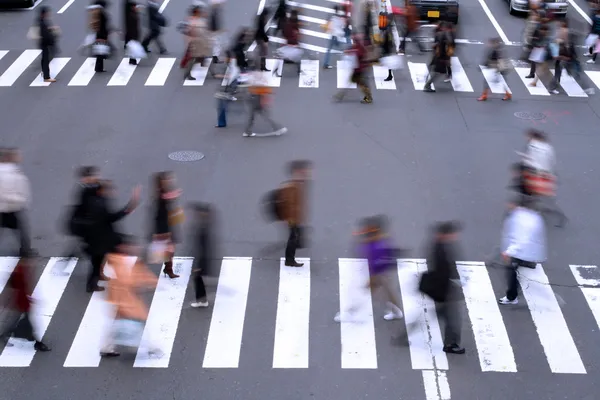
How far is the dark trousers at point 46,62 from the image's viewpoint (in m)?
20.5

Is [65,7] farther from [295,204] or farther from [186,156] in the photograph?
[295,204]

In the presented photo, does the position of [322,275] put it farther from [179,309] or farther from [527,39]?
[527,39]

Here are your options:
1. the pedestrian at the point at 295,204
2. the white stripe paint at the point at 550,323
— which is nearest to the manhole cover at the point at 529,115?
the white stripe paint at the point at 550,323

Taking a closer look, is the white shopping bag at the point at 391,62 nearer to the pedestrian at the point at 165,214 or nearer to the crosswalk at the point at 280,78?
the crosswalk at the point at 280,78

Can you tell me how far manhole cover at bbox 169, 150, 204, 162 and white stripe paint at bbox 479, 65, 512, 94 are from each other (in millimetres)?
7882

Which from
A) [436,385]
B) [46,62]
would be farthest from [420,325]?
[46,62]

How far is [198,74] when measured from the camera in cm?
2166

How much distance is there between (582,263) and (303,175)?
4.53 m

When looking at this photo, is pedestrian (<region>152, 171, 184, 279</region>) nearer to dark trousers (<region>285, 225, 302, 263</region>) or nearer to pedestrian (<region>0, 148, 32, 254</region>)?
dark trousers (<region>285, 225, 302, 263</region>)

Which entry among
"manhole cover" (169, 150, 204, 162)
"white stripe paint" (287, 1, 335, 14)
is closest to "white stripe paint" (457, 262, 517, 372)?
"manhole cover" (169, 150, 204, 162)

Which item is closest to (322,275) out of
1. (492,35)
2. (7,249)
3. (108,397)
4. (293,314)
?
(293,314)

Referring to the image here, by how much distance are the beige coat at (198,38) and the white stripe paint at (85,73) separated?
2720mm

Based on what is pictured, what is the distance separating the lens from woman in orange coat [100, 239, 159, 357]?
32.1 ft

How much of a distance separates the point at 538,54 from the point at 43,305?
1446cm
